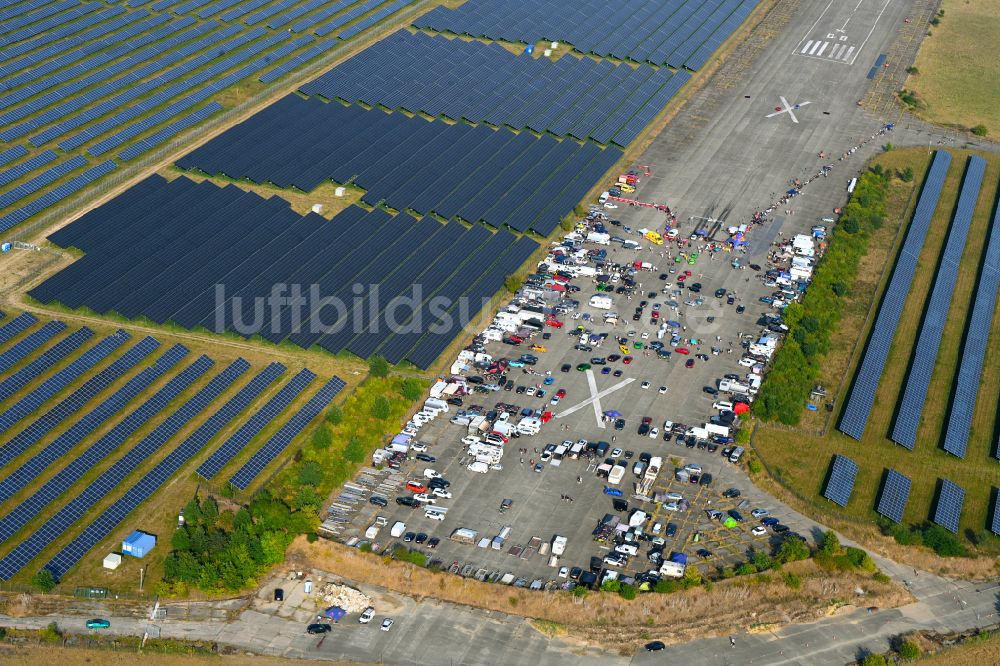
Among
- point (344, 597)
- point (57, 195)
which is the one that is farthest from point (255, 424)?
point (57, 195)

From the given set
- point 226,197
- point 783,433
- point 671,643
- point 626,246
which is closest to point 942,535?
point 783,433

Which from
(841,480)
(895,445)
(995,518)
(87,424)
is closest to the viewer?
(995,518)

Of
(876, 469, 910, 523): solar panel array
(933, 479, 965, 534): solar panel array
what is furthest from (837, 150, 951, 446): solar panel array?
(933, 479, 965, 534): solar panel array

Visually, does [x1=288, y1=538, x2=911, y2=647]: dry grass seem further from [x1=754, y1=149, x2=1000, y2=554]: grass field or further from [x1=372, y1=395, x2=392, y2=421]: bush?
[x1=372, y1=395, x2=392, y2=421]: bush

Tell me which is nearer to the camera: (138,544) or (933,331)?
(138,544)

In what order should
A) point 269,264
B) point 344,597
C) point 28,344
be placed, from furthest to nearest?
point 269,264 < point 28,344 < point 344,597

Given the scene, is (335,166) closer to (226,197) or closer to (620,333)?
(226,197)

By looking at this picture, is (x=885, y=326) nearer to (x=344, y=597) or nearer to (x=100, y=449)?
(x=344, y=597)
